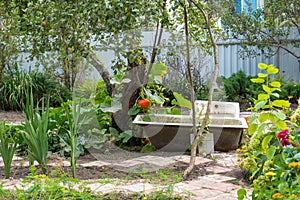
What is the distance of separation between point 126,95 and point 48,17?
1.38 m

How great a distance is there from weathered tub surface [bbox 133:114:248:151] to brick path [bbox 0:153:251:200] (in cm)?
20

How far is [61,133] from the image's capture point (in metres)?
5.61

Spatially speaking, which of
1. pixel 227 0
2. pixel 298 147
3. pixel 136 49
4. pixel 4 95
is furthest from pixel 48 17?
pixel 227 0

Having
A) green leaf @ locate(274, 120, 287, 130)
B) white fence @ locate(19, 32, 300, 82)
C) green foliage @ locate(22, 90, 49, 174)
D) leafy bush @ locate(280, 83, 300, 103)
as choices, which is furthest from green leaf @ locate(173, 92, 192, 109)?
white fence @ locate(19, 32, 300, 82)

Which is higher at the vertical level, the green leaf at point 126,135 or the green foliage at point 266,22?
the green foliage at point 266,22

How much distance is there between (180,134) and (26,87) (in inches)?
212

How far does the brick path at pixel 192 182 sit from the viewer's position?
378cm

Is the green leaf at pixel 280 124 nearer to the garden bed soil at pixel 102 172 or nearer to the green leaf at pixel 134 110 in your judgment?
the garden bed soil at pixel 102 172

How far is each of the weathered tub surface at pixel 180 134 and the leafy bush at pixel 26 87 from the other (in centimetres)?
442

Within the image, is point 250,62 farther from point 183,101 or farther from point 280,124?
point 280,124

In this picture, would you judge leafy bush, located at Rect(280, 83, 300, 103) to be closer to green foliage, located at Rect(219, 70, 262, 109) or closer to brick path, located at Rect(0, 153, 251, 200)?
green foliage, located at Rect(219, 70, 262, 109)

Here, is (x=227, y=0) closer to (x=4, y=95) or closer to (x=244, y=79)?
(x=244, y=79)

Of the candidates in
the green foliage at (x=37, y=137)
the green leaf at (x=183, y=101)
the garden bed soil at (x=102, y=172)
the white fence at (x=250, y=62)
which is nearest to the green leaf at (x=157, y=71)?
the green leaf at (x=183, y=101)

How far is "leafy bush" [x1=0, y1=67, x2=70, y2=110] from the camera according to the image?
9.88m
